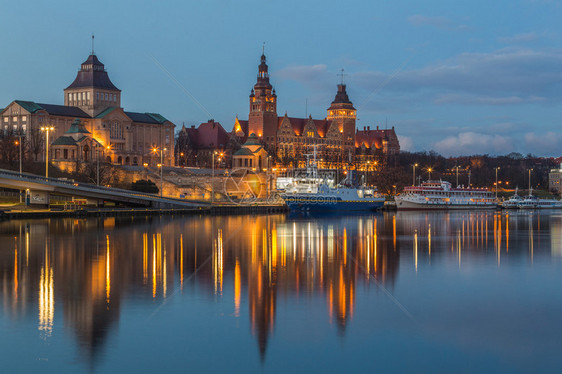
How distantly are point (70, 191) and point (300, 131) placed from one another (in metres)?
109

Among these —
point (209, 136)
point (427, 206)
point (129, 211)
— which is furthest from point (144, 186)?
point (209, 136)

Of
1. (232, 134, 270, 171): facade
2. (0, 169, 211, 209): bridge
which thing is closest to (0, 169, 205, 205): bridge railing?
(0, 169, 211, 209): bridge

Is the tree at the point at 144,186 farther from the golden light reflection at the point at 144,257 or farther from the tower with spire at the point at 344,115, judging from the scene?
the tower with spire at the point at 344,115

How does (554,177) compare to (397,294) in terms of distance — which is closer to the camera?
(397,294)

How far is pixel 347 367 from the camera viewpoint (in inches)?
675

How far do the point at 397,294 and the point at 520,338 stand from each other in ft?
22.2

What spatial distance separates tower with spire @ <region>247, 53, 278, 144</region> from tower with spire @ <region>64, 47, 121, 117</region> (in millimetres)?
44668

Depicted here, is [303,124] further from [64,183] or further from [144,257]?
[144,257]

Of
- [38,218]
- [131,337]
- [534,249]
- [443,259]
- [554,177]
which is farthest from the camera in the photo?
[554,177]

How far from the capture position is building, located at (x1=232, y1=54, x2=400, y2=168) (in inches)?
6476

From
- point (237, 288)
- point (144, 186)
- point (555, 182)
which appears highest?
point (555, 182)

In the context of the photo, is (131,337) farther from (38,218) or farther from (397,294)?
(38,218)

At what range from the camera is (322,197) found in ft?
318

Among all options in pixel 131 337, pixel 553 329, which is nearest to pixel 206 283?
pixel 131 337
